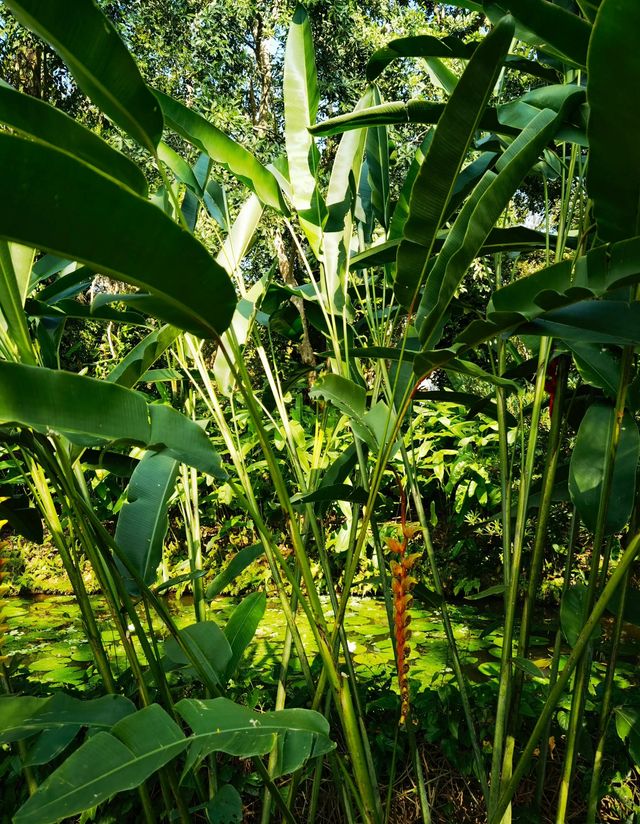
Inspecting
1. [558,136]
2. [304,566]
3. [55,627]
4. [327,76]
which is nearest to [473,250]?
[558,136]

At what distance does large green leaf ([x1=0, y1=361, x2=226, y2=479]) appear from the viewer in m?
0.64

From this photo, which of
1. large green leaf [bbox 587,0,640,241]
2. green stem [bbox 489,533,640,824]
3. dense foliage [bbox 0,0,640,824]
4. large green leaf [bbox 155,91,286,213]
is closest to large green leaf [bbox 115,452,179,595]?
dense foliage [bbox 0,0,640,824]

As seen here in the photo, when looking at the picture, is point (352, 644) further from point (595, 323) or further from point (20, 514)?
point (595, 323)

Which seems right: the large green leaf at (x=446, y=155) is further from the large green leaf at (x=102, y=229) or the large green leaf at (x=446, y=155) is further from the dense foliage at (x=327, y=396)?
the large green leaf at (x=102, y=229)

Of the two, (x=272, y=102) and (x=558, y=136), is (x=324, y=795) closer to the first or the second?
(x=558, y=136)

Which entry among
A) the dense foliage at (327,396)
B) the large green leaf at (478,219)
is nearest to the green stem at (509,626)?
the dense foliage at (327,396)

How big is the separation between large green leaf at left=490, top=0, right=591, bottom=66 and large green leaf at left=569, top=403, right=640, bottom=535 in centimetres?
48

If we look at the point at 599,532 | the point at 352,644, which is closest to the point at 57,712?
the point at 599,532

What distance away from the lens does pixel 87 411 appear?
678 millimetres

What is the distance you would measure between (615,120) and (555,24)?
183mm

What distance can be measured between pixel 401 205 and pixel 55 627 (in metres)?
2.34

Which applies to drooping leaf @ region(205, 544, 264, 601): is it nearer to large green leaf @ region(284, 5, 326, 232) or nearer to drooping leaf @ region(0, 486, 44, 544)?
drooping leaf @ region(0, 486, 44, 544)

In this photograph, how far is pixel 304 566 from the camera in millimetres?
805

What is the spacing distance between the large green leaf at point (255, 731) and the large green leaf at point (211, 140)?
710mm
